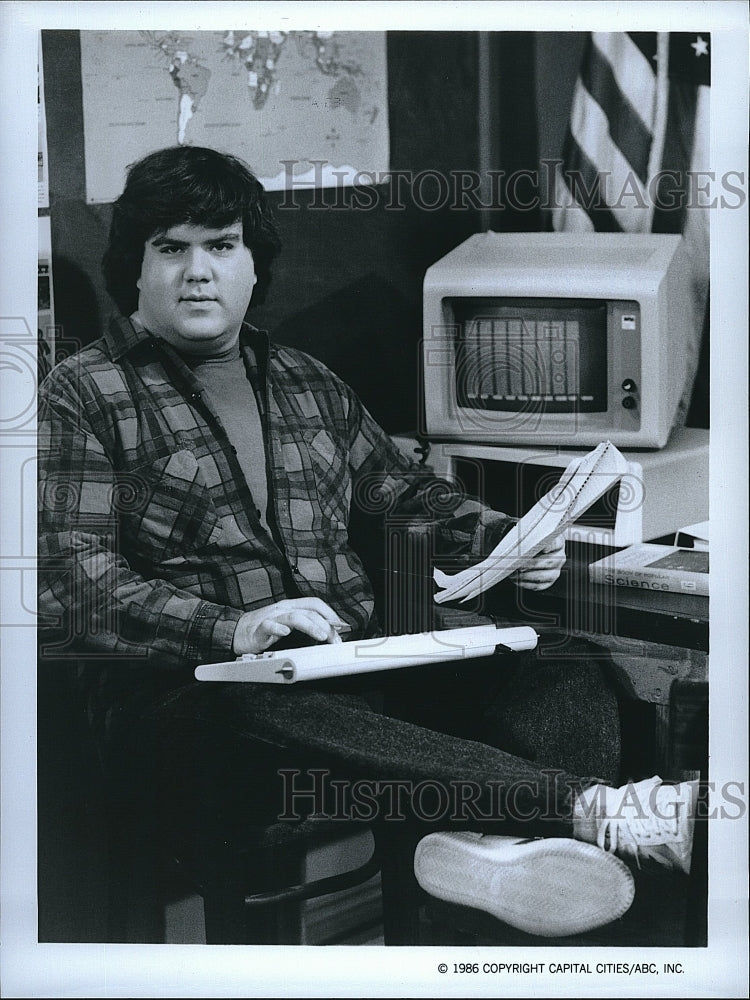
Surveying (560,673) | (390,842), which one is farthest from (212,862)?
(560,673)

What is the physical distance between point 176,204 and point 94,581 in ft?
1.94

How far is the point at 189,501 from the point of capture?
158 cm

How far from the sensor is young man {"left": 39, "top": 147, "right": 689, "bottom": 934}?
1.58 m

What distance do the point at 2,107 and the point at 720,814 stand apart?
62.1 inches

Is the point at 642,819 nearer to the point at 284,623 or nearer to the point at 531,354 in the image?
the point at 284,623

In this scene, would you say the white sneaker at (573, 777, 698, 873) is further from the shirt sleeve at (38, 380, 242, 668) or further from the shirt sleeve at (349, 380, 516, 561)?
the shirt sleeve at (38, 380, 242, 668)

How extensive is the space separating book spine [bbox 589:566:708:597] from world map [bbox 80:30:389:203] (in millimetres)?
709

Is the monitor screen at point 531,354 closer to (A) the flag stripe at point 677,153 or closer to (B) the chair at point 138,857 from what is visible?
(A) the flag stripe at point 677,153

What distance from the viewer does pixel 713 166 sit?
1.61m

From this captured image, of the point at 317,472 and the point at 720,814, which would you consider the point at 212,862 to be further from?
the point at 720,814

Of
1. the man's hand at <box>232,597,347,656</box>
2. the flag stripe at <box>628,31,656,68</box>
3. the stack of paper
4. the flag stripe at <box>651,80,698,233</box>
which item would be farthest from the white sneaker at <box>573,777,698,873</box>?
the flag stripe at <box>628,31,656,68</box>

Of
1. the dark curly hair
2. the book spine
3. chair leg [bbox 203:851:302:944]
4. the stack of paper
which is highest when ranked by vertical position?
the dark curly hair

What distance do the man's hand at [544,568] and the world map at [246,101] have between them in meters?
0.64

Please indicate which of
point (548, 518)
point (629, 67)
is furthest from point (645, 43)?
point (548, 518)
